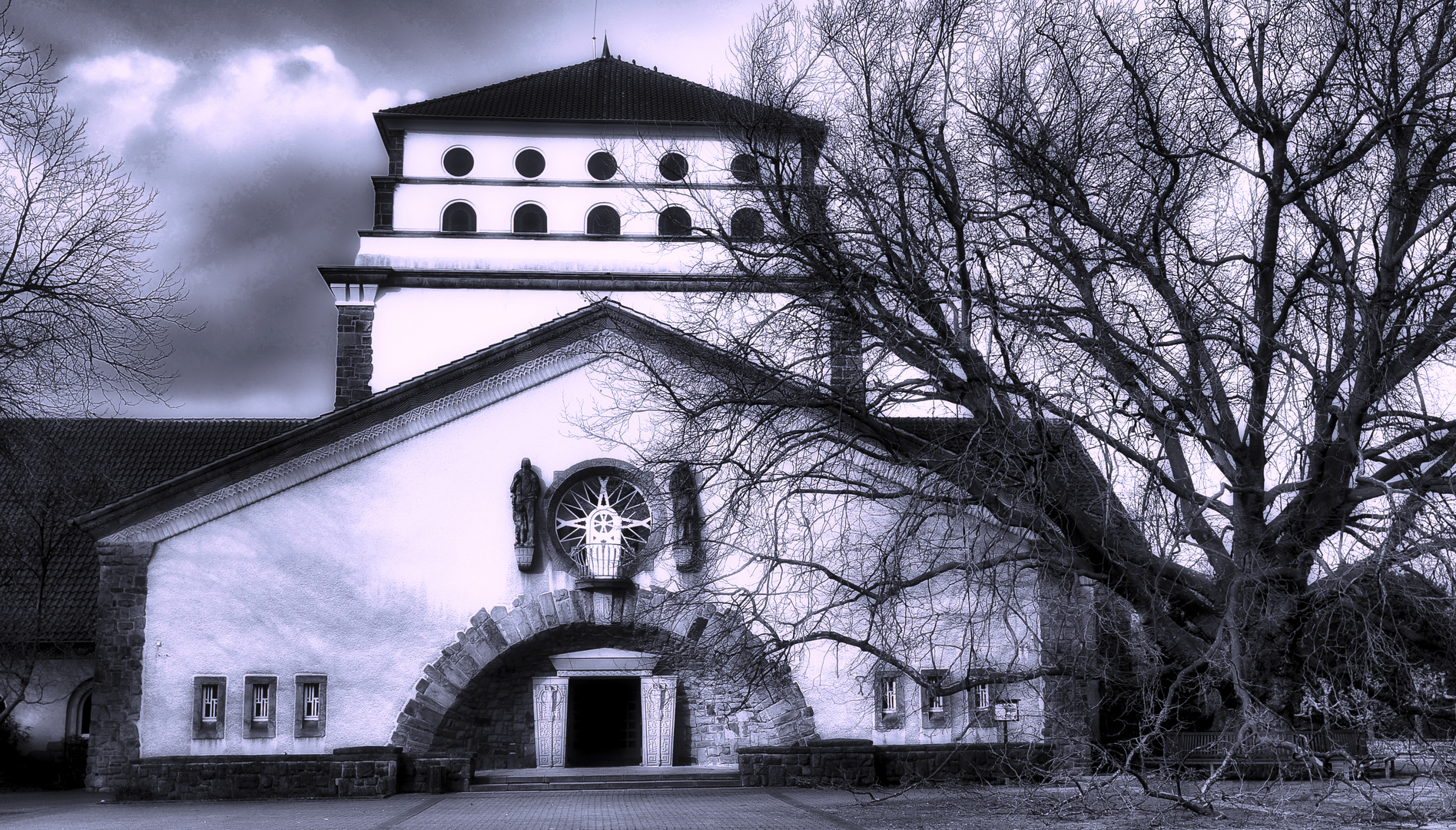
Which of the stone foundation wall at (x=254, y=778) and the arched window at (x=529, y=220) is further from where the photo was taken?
the arched window at (x=529, y=220)

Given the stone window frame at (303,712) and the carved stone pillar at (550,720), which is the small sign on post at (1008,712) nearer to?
the carved stone pillar at (550,720)

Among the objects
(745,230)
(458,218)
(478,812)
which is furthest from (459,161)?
(478,812)

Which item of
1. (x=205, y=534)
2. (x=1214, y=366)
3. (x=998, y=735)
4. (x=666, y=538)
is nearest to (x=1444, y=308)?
(x=1214, y=366)

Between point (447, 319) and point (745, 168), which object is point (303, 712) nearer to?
point (447, 319)

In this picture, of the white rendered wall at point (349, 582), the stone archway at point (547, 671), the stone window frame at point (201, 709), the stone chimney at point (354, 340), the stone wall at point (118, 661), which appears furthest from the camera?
the stone chimney at point (354, 340)

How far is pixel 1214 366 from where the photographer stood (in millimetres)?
13703

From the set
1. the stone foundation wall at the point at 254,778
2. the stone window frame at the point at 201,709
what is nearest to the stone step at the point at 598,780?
the stone foundation wall at the point at 254,778

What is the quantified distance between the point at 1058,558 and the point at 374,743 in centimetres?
1164

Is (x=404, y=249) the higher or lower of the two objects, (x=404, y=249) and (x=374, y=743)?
the higher

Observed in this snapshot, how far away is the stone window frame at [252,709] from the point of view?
20.1 meters

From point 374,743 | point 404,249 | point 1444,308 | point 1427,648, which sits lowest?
point 374,743

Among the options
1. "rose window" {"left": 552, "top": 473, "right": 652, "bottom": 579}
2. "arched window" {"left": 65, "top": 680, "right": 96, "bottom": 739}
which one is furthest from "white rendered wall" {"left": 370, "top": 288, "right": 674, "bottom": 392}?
"arched window" {"left": 65, "top": 680, "right": 96, "bottom": 739}

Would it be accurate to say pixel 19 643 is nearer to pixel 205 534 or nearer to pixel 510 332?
pixel 205 534

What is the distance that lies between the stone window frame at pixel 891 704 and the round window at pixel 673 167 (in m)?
8.96
